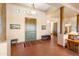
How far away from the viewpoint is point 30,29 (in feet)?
9.74

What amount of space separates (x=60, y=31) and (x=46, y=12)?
71.6 inches

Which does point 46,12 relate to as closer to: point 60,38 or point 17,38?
point 17,38

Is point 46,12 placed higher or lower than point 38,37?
higher

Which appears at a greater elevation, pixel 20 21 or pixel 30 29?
pixel 20 21

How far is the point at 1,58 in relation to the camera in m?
2.06

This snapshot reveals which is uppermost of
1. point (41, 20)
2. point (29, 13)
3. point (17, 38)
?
point (29, 13)

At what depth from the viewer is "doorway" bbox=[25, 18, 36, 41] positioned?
9.64ft

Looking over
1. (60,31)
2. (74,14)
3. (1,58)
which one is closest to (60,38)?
(60,31)

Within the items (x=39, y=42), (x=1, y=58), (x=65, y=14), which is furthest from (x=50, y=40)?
(x=1, y=58)

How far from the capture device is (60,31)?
15.4ft

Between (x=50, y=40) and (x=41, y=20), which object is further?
(x=50, y=40)

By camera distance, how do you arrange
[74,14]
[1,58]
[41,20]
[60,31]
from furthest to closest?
1. [60,31]
2. [74,14]
3. [41,20]
4. [1,58]

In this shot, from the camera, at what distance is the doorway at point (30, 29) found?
2.94m

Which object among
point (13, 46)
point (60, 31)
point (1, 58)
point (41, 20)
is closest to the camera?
point (1, 58)
